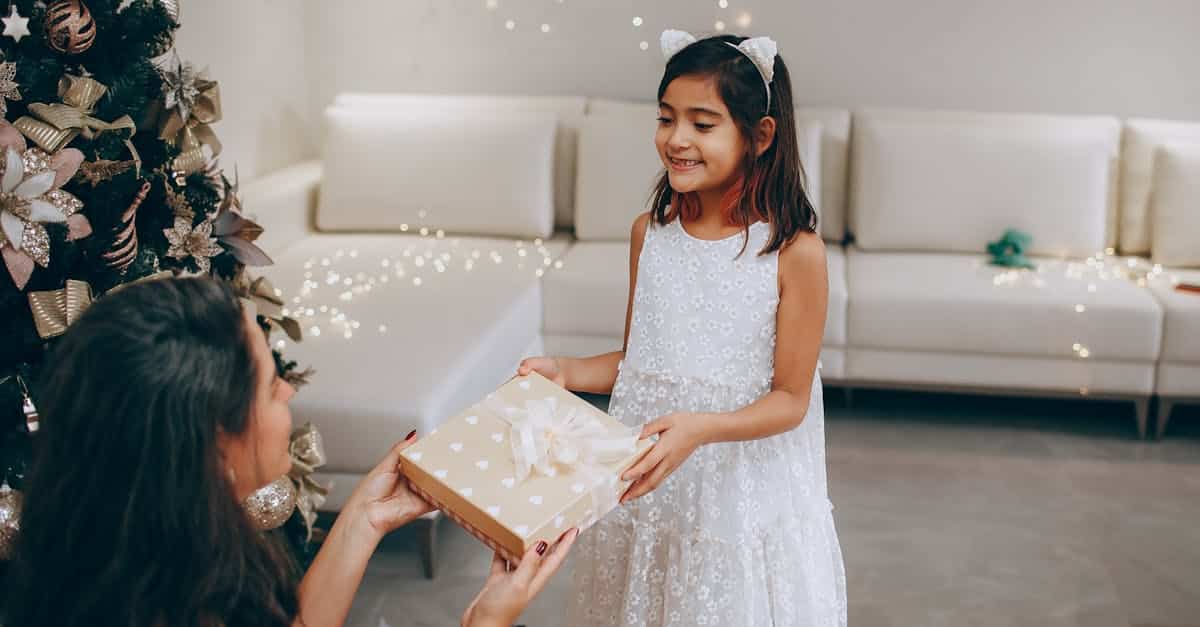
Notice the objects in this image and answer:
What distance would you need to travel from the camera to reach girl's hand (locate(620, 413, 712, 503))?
1332 mm

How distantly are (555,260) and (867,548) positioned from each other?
1.37m

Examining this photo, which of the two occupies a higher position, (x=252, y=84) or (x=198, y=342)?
(x=252, y=84)

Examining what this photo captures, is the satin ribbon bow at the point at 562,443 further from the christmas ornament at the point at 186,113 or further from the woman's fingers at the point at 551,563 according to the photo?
the christmas ornament at the point at 186,113

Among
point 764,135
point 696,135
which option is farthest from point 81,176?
point 764,135

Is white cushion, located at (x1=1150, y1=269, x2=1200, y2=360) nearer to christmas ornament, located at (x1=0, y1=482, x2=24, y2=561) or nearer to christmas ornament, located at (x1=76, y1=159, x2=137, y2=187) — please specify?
christmas ornament, located at (x1=76, y1=159, x2=137, y2=187)

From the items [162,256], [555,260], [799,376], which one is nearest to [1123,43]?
[555,260]

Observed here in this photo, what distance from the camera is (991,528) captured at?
8.57ft

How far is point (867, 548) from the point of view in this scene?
2516 millimetres

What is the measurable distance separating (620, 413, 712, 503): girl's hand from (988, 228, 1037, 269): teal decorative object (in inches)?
87.9

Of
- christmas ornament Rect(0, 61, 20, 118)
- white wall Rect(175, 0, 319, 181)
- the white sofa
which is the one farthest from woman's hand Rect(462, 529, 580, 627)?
white wall Rect(175, 0, 319, 181)

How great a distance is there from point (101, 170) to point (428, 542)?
1.20 meters

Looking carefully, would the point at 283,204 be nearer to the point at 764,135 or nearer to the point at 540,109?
the point at 540,109

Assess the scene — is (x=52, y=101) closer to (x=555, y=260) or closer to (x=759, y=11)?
(x=555, y=260)

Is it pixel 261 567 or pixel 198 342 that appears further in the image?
pixel 261 567
